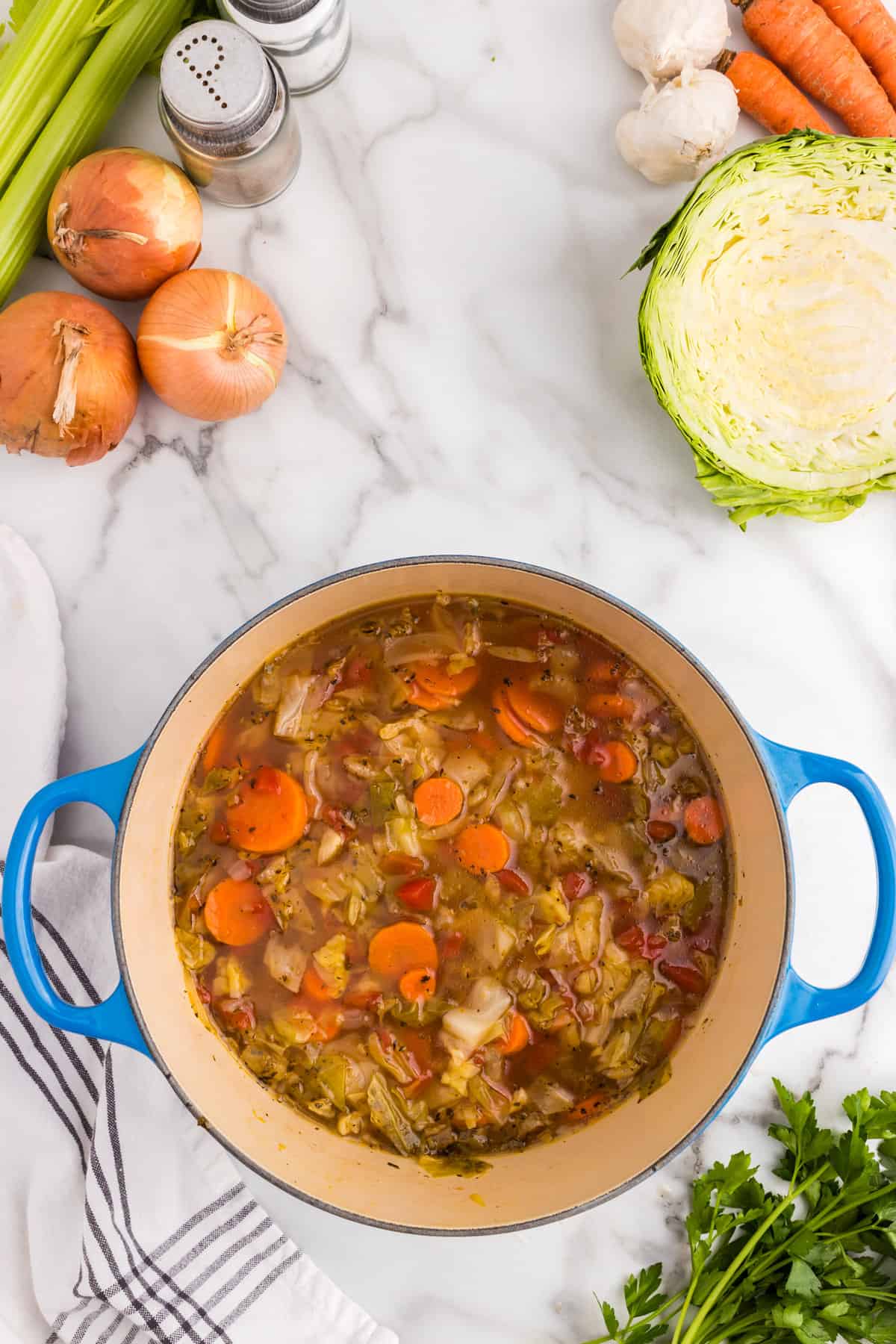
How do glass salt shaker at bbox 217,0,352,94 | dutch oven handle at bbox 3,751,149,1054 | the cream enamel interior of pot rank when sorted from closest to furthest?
1. dutch oven handle at bbox 3,751,149,1054
2. the cream enamel interior of pot
3. glass salt shaker at bbox 217,0,352,94

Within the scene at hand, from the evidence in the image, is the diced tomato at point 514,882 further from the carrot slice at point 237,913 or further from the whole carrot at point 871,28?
the whole carrot at point 871,28

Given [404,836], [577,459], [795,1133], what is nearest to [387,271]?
[577,459]

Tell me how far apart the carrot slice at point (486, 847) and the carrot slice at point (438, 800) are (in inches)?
2.3

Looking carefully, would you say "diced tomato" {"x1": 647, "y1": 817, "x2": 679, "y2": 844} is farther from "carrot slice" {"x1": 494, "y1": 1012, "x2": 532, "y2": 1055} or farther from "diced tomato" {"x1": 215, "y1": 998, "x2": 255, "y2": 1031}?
"diced tomato" {"x1": 215, "y1": 998, "x2": 255, "y2": 1031}

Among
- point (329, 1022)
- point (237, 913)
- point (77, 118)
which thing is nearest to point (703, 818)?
point (329, 1022)

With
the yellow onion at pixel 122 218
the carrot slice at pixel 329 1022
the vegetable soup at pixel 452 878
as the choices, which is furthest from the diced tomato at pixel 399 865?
the yellow onion at pixel 122 218

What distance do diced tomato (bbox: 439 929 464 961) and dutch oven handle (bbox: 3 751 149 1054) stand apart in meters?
0.65

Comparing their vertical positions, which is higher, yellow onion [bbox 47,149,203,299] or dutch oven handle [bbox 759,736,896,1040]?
yellow onion [bbox 47,149,203,299]

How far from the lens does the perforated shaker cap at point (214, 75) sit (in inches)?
87.4

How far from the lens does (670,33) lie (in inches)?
97.2

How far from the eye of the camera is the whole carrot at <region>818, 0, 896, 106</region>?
2594mm

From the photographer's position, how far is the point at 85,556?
8.52 ft

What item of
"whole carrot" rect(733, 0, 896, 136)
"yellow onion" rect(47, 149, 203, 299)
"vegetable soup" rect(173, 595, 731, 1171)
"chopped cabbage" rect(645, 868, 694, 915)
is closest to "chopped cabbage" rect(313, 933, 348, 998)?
→ "vegetable soup" rect(173, 595, 731, 1171)

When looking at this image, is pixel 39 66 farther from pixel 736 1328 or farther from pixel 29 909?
pixel 736 1328
